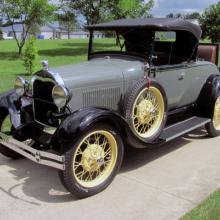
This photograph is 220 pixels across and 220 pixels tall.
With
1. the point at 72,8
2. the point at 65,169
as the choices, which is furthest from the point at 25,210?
the point at 72,8

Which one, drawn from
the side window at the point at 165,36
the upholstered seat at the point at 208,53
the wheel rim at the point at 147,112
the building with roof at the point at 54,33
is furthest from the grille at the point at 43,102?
the building with roof at the point at 54,33

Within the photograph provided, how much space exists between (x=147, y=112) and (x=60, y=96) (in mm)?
1245

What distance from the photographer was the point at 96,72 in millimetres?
4551

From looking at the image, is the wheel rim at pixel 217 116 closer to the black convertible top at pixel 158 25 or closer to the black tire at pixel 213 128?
the black tire at pixel 213 128

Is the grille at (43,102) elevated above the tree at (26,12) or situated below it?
below

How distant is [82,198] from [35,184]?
2.22 feet

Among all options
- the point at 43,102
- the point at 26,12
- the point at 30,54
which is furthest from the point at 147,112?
the point at 26,12

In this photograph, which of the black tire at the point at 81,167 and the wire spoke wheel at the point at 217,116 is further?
the wire spoke wheel at the point at 217,116

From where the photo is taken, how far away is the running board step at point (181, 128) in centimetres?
500

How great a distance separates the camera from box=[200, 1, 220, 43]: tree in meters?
19.2

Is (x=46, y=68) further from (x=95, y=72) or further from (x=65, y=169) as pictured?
(x=65, y=169)

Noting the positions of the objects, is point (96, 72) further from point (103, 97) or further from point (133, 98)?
point (133, 98)

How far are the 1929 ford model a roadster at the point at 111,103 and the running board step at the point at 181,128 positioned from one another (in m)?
0.01

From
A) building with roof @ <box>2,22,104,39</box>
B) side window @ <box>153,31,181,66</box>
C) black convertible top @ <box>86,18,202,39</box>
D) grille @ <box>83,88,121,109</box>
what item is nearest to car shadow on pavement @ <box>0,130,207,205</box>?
grille @ <box>83,88,121,109</box>
